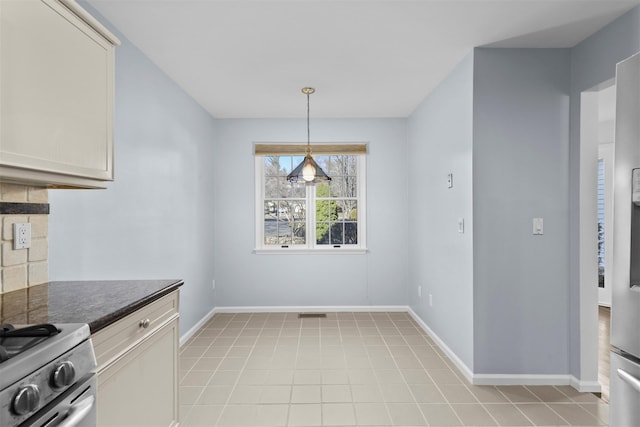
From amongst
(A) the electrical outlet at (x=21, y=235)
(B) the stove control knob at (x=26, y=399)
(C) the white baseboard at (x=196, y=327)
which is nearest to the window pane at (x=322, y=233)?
(C) the white baseboard at (x=196, y=327)

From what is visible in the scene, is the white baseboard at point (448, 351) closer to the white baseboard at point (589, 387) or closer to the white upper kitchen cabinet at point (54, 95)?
the white baseboard at point (589, 387)

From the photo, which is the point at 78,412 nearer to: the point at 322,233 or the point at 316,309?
the point at 316,309

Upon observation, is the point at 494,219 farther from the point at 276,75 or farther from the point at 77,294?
the point at 77,294

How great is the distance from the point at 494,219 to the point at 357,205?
2423 millimetres

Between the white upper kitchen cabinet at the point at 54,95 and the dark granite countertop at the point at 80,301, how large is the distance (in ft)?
1.71

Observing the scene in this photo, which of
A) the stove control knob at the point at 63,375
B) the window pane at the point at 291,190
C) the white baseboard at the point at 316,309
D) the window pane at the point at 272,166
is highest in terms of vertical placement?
the window pane at the point at 272,166

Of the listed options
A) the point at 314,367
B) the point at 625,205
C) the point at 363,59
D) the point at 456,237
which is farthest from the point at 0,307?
the point at 456,237

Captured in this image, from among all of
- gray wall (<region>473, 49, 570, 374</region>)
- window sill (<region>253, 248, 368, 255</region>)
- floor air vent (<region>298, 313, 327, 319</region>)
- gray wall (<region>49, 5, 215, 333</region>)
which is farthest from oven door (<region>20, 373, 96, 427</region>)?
window sill (<region>253, 248, 368, 255</region>)

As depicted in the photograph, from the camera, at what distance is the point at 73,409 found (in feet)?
3.68

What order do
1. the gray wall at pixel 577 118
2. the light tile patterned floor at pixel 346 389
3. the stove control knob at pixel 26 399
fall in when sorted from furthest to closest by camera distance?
1. the gray wall at pixel 577 118
2. the light tile patterned floor at pixel 346 389
3. the stove control knob at pixel 26 399

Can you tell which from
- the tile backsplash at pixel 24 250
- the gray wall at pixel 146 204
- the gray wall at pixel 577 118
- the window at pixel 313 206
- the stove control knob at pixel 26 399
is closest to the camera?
the stove control knob at pixel 26 399

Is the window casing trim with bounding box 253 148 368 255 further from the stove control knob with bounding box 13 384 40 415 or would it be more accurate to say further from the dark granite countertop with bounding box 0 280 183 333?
the stove control knob with bounding box 13 384 40 415

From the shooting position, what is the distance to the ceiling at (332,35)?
2.33 metres

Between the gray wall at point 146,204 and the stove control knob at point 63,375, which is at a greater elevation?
the gray wall at point 146,204
